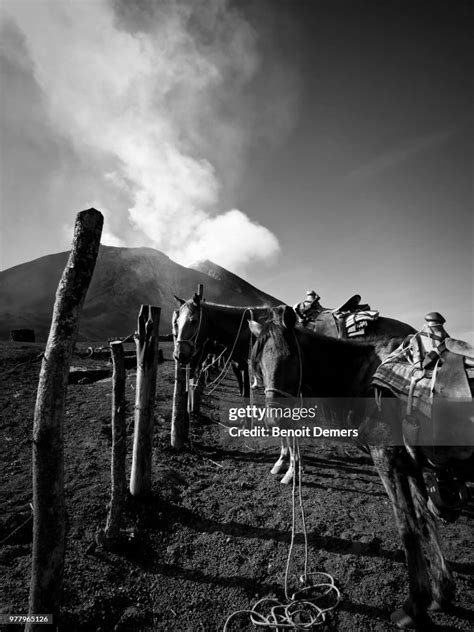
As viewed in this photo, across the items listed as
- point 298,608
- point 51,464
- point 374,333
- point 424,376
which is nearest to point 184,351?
point 374,333

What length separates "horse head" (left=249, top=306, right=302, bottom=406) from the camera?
10.8 ft

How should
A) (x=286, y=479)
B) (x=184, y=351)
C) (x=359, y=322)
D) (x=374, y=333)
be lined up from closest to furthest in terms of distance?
(x=374, y=333), (x=359, y=322), (x=286, y=479), (x=184, y=351)

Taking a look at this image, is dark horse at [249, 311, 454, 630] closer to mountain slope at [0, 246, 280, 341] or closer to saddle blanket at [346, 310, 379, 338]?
saddle blanket at [346, 310, 379, 338]

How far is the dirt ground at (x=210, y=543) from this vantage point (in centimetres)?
295

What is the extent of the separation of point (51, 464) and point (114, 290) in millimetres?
84540

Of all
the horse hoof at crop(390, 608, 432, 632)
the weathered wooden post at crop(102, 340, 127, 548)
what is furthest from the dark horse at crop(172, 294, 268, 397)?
the horse hoof at crop(390, 608, 432, 632)

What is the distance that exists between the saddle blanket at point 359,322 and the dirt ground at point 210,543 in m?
2.91

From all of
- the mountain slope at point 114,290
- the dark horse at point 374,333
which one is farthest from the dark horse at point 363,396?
the mountain slope at point 114,290

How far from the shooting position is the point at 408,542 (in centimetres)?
289

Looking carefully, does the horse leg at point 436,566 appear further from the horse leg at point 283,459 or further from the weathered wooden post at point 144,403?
the weathered wooden post at point 144,403

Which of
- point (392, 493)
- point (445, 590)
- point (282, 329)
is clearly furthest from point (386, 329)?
point (445, 590)

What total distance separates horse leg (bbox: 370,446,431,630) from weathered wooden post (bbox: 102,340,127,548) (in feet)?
10.8

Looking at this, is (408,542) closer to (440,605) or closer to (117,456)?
(440,605)

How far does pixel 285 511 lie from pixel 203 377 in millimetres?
6074
